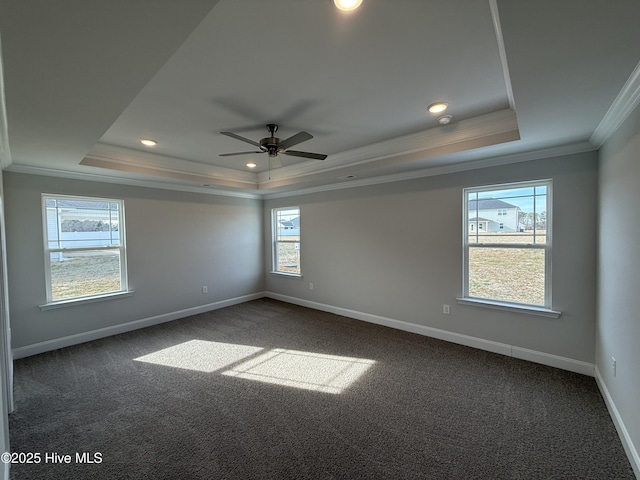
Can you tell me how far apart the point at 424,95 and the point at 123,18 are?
2.07m

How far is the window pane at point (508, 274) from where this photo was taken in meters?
3.15

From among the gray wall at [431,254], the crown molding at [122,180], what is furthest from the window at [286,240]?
the crown molding at [122,180]

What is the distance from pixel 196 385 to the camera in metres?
2.75

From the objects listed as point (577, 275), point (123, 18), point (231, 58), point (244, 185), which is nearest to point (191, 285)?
point (244, 185)

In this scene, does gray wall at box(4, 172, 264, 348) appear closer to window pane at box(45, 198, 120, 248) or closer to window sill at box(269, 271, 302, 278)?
window pane at box(45, 198, 120, 248)

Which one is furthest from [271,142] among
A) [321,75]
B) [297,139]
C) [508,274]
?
[508,274]

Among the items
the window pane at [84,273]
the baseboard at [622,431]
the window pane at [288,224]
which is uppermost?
the window pane at [288,224]

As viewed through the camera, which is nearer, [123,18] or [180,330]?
[123,18]

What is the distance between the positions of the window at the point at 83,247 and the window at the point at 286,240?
2779mm

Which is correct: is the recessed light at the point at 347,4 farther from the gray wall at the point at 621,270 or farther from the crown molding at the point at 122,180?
the crown molding at the point at 122,180

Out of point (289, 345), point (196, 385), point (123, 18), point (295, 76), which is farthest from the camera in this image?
point (289, 345)

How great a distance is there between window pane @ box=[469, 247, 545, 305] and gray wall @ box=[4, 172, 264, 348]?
4.27m

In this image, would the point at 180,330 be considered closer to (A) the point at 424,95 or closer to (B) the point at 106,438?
(B) the point at 106,438

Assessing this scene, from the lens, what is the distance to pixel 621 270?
2.07m
